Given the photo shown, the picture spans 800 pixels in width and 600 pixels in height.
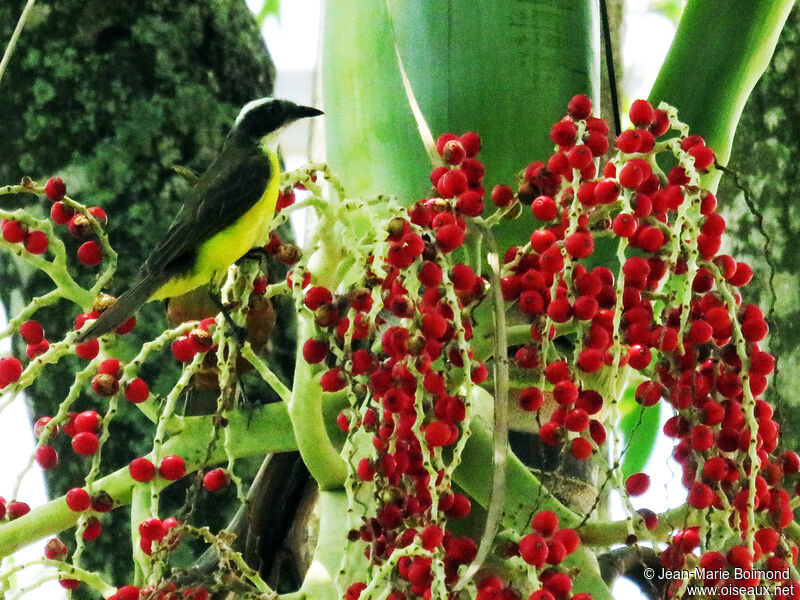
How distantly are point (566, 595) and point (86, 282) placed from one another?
0.98 m

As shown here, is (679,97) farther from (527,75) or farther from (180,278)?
(180,278)

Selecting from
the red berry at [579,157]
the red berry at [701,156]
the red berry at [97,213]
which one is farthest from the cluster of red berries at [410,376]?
the red berry at [97,213]

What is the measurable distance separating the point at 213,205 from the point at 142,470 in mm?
429

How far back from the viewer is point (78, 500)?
1099mm

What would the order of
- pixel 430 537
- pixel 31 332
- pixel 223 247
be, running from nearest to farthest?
1. pixel 430 537
2. pixel 31 332
3. pixel 223 247

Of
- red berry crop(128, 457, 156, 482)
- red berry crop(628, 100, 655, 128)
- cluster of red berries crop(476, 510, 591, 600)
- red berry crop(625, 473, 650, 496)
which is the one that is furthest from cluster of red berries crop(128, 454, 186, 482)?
red berry crop(628, 100, 655, 128)

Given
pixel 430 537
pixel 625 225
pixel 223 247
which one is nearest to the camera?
pixel 430 537

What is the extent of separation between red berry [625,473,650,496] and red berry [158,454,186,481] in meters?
0.42

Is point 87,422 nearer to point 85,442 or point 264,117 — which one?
point 85,442

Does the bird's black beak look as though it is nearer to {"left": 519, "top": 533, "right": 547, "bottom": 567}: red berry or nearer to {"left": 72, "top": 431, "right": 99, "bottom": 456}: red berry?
{"left": 72, "top": 431, "right": 99, "bottom": 456}: red berry

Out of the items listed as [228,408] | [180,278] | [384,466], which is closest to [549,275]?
[384,466]

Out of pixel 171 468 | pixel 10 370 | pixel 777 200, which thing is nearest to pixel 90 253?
pixel 10 370

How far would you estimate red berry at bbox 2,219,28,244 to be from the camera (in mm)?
1186

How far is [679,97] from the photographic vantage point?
1.28m
